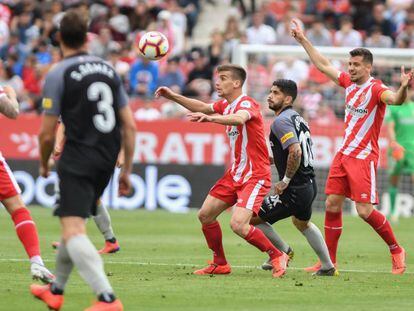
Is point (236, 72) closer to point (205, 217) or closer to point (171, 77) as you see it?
point (205, 217)

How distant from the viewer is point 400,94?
11.5m

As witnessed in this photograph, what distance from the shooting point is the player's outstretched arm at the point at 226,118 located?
10359 mm

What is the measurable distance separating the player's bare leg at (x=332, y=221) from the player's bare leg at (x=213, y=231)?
1080 mm

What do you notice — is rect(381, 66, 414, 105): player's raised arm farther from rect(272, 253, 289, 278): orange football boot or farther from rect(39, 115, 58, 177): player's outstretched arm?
rect(39, 115, 58, 177): player's outstretched arm

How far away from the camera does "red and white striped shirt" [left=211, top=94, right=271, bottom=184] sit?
11.8m

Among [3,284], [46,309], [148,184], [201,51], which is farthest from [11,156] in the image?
[46,309]

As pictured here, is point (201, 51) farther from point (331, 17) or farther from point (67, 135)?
point (67, 135)

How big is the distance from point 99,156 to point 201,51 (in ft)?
63.6

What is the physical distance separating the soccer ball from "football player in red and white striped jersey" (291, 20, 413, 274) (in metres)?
1.52

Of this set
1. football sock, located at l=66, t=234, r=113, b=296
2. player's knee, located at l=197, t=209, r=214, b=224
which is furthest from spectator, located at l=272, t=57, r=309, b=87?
football sock, located at l=66, t=234, r=113, b=296

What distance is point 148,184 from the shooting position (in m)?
22.5


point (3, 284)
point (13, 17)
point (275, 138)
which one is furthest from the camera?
point (13, 17)

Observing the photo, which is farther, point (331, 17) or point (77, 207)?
point (331, 17)

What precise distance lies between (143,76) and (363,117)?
1372 centimetres
